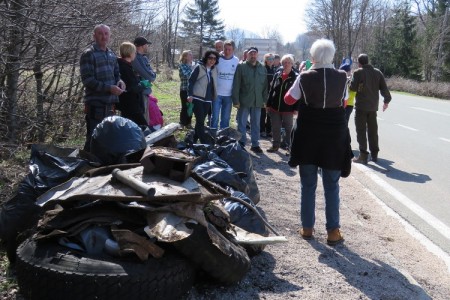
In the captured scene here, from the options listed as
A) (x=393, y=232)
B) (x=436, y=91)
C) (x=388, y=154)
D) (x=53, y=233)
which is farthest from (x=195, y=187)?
(x=436, y=91)

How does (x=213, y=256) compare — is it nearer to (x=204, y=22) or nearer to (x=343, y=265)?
(x=343, y=265)

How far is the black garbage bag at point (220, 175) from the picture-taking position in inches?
184

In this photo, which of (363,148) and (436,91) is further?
(436,91)

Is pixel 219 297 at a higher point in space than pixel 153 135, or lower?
lower

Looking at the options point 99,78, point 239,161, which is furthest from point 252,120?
point 99,78

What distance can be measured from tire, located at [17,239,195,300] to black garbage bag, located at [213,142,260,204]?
2.38 meters

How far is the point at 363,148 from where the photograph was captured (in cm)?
898

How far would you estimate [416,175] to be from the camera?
8.17 meters

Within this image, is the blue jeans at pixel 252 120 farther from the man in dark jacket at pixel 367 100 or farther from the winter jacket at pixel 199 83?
the man in dark jacket at pixel 367 100

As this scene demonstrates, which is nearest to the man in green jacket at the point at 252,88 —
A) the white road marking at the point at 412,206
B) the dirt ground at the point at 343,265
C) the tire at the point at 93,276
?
the white road marking at the point at 412,206

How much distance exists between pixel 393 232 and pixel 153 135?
9.77 ft

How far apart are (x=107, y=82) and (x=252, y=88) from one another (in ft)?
11.6

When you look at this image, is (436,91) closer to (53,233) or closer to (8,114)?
(8,114)

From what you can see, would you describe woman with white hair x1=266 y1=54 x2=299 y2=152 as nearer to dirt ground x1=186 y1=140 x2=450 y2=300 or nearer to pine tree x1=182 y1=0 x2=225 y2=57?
dirt ground x1=186 y1=140 x2=450 y2=300
